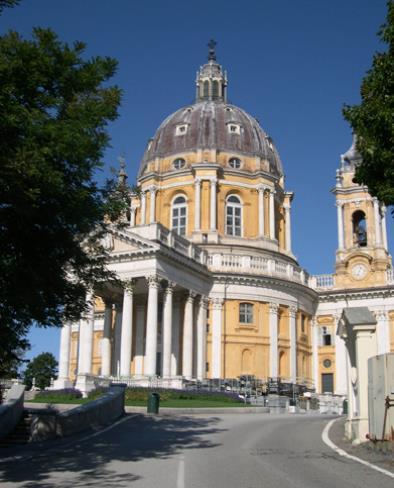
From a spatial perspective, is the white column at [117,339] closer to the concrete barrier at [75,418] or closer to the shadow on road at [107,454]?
the concrete barrier at [75,418]

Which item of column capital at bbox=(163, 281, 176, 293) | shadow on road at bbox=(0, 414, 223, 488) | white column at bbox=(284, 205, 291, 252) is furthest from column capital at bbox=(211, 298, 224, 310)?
shadow on road at bbox=(0, 414, 223, 488)

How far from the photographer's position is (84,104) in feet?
49.7

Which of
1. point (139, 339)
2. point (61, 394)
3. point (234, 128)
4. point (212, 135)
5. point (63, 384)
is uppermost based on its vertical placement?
point (234, 128)

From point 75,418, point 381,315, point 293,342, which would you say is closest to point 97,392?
point 75,418

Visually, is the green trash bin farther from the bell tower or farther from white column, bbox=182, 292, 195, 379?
the bell tower

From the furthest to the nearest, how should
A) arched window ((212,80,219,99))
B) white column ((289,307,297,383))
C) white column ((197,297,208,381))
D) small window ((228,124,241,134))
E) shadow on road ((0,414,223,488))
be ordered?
arched window ((212,80,219,99))
small window ((228,124,241,134))
white column ((289,307,297,383))
white column ((197,297,208,381))
shadow on road ((0,414,223,488))

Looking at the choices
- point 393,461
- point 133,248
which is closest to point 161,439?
point 393,461

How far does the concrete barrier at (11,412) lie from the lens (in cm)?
1934

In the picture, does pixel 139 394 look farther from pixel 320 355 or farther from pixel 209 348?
pixel 320 355

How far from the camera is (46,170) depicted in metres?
13.0

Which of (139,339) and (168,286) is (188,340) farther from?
(168,286)

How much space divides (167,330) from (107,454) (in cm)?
2762

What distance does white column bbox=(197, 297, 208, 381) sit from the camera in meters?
48.3

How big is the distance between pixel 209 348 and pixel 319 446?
3249cm
